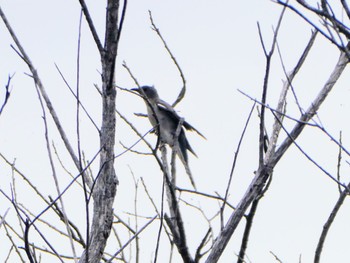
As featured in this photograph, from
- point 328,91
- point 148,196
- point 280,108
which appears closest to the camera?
point 328,91

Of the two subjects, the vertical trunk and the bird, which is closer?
the vertical trunk

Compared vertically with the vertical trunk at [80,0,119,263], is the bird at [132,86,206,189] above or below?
above

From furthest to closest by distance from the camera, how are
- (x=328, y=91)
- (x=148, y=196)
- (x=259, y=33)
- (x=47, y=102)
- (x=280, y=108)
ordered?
(x=148, y=196)
(x=280, y=108)
(x=328, y=91)
(x=259, y=33)
(x=47, y=102)

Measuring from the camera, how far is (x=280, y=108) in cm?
288

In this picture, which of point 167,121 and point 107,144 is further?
point 167,121

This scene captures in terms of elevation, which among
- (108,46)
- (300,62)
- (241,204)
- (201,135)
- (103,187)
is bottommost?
(103,187)

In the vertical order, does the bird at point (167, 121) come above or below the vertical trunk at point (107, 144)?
above

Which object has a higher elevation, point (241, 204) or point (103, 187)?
point (241, 204)

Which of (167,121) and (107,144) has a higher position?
(167,121)

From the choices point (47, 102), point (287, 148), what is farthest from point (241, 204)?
point (47, 102)

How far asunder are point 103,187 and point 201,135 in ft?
12.8

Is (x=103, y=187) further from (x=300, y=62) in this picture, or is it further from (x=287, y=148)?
(x=300, y=62)

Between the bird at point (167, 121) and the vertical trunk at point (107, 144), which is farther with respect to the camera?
the bird at point (167, 121)

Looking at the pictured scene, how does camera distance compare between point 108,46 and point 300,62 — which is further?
point 300,62
